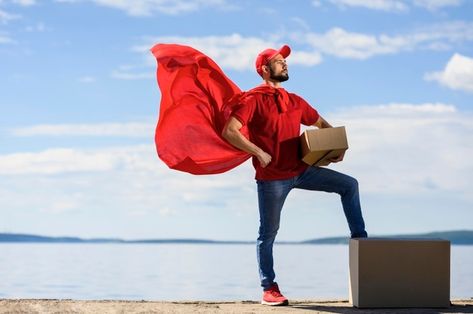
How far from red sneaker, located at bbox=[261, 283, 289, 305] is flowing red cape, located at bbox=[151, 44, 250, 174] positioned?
1041 millimetres

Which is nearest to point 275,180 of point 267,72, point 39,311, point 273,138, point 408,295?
point 273,138

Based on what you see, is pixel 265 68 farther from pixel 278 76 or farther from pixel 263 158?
pixel 263 158

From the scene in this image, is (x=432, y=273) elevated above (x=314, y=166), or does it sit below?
below

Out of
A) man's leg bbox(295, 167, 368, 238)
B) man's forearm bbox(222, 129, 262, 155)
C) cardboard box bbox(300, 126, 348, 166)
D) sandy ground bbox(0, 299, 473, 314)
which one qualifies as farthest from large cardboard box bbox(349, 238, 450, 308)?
man's forearm bbox(222, 129, 262, 155)

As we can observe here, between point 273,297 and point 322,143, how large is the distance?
1.24 metres

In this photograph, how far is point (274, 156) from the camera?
700cm

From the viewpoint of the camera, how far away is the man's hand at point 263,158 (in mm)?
6871

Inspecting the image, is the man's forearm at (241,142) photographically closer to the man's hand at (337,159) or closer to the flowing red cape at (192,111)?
the flowing red cape at (192,111)

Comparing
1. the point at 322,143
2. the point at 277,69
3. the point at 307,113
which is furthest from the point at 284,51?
the point at 322,143

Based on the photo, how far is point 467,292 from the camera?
54.9ft

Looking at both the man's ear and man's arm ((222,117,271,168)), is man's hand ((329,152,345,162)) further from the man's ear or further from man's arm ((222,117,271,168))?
the man's ear

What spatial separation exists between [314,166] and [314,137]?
12.8 inches

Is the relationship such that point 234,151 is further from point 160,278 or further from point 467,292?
point 160,278

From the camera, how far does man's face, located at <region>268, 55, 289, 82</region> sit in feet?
23.5
